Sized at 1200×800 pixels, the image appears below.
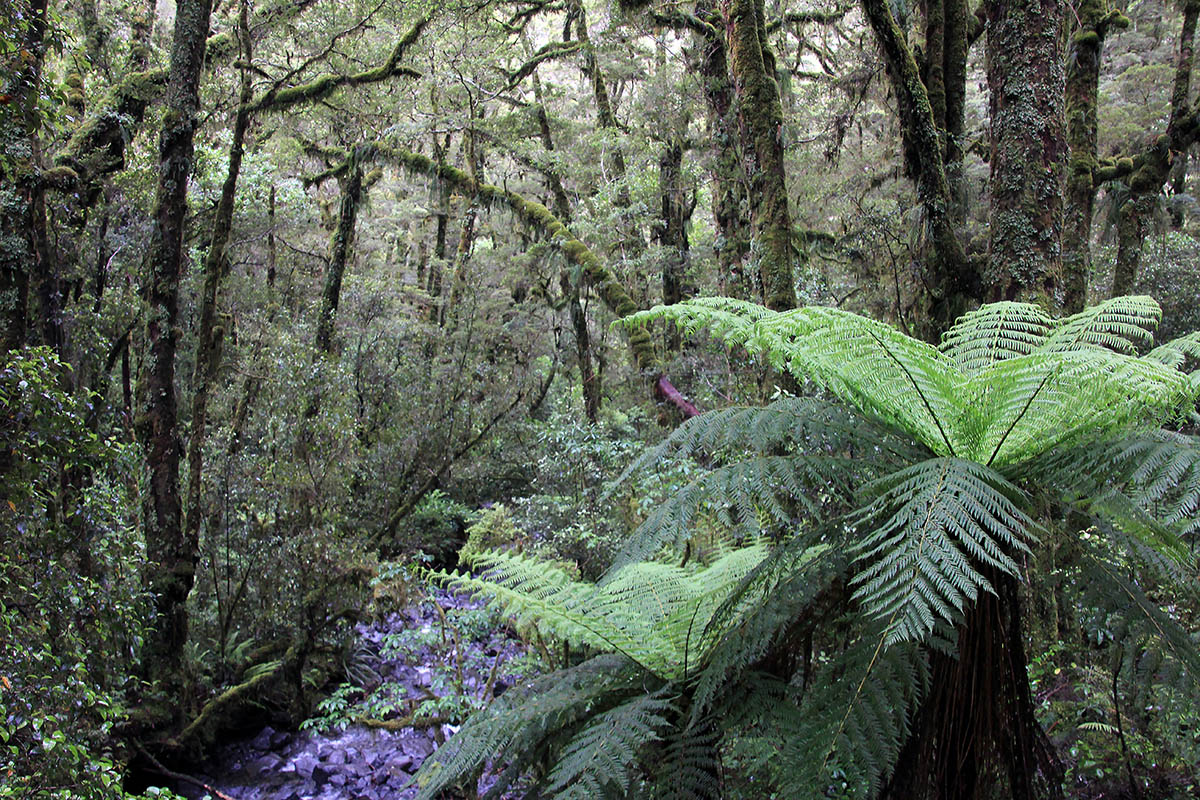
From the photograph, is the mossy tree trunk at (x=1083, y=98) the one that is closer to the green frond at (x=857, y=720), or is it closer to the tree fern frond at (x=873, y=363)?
the tree fern frond at (x=873, y=363)

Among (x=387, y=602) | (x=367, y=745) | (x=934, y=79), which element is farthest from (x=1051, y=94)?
(x=367, y=745)

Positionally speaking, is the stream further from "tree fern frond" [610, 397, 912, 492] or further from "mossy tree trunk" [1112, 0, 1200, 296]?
"mossy tree trunk" [1112, 0, 1200, 296]

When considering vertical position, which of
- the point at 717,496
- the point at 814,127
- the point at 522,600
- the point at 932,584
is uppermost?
the point at 814,127

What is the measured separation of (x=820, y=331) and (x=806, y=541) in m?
0.56

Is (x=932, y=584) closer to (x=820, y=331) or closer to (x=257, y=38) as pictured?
(x=820, y=331)

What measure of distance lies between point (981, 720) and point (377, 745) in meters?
5.93

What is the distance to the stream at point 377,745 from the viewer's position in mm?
4895

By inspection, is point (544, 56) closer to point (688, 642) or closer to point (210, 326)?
point (210, 326)

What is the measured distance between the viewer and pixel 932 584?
1.54m

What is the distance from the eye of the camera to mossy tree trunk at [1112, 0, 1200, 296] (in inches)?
287

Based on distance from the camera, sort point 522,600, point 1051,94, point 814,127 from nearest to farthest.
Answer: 1. point 522,600
2. point 1051,94
3. point 814,127

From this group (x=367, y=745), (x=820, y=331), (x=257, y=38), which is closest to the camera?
(x=820, y=331)

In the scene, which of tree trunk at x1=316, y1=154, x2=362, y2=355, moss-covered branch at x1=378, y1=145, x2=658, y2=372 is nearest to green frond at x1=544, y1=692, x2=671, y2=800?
moss-covered branch at x1=378, y1=145, x2=658, y2=372

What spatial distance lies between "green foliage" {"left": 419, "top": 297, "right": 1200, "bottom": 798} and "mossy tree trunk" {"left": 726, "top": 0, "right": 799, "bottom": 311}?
203 centimetres
